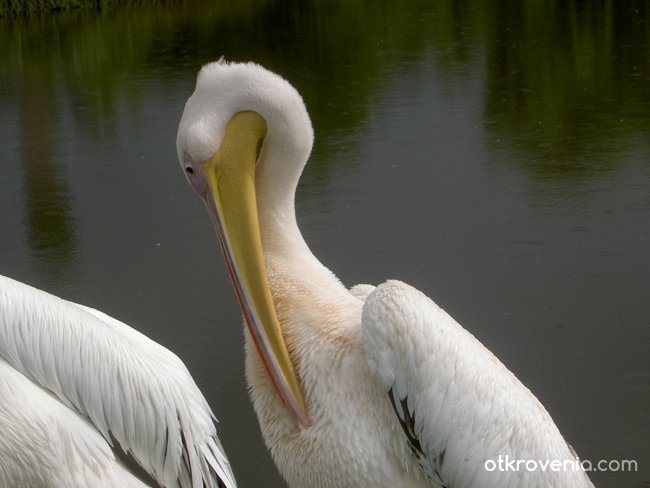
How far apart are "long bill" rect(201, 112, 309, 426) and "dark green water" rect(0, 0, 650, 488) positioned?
43.0 inches

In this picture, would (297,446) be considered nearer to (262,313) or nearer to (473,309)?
(262,313)

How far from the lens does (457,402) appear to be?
1893 millimetres

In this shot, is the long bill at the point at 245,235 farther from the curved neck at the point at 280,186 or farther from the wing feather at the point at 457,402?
the wing feather at the point at 457,402

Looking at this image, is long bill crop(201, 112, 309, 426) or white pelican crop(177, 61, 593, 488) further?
long bill crop(201, 112, 309, 426)

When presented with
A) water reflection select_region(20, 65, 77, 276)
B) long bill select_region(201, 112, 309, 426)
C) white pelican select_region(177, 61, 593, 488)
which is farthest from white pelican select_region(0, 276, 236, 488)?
water reflection select_region(20, 65, 77, 276)

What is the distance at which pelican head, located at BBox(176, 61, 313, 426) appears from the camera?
2141 mm

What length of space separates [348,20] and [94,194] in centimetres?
978

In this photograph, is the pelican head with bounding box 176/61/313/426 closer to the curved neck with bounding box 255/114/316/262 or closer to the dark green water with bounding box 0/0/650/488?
the curved neck with bounding box 255/114/316/262

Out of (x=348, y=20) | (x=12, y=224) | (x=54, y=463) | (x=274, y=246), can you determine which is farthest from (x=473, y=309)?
(x=348, y=20)

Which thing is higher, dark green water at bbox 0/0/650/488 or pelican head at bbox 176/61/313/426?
pelican head at bbox 176/61/313/426

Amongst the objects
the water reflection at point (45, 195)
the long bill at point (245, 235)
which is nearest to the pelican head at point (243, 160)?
the long bill at point (245, 235)

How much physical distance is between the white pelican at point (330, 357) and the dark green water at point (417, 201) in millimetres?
1049

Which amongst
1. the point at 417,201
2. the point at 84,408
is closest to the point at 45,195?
the point at 417,201

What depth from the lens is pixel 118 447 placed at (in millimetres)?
2387
